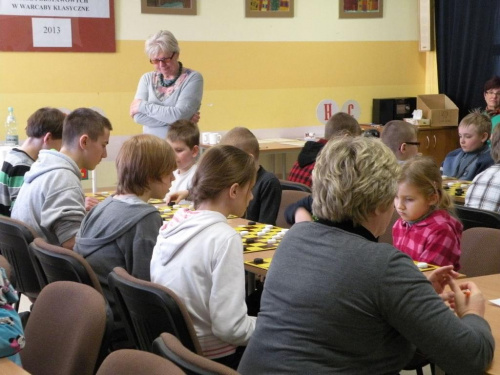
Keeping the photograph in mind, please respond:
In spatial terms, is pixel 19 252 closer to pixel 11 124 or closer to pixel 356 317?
pixel 356 317

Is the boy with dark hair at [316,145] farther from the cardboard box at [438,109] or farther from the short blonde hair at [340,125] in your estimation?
the cardboard box at [438,109]

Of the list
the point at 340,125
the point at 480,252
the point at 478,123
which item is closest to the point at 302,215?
the point at 480,252

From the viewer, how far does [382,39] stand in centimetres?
900

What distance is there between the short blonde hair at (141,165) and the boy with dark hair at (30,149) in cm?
125

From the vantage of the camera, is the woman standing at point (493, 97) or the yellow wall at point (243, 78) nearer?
the yellow wall at point (243, 78)

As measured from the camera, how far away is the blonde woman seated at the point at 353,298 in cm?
184

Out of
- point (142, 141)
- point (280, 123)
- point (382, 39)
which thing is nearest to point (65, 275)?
point (142, 141)

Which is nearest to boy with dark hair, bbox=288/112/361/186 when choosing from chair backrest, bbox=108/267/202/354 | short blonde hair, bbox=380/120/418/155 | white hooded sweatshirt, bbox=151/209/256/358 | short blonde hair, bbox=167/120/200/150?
short blonde hair, bbox=380/120/418/155

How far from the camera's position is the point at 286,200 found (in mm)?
4570

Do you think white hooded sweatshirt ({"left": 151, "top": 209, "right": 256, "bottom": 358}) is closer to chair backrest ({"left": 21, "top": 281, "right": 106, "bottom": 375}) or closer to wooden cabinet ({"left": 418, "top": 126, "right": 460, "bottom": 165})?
chair backrest ({"left": 21, "top": 281, "right": 106, "bottom": 375})

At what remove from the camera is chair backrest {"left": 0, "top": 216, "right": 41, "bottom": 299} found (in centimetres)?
348

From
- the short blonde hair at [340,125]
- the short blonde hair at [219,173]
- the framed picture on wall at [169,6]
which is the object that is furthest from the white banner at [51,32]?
the short blonde hair at [219,173]

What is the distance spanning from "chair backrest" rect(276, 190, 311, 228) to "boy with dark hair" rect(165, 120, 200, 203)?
0.56m

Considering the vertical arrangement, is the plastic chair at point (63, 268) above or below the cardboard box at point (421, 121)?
below
